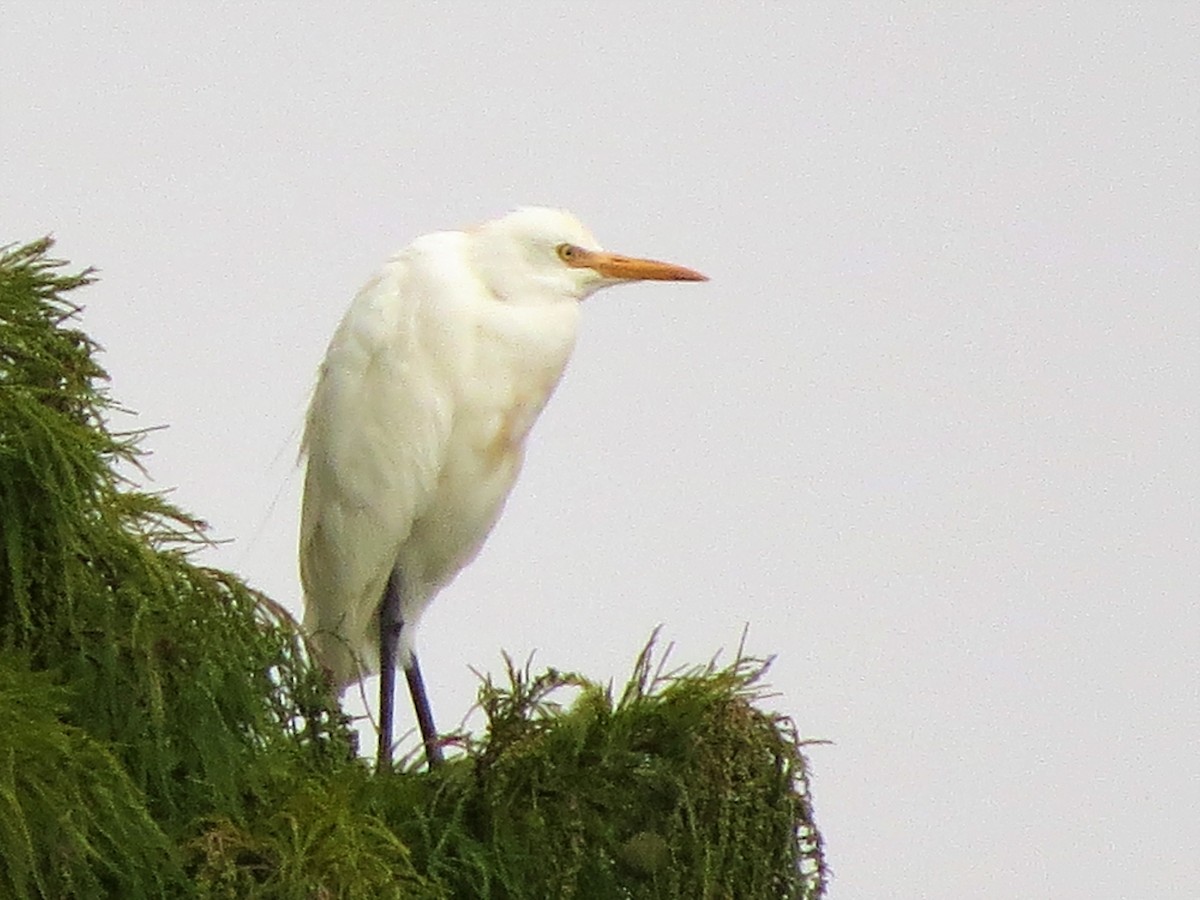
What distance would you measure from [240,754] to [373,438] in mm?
1641

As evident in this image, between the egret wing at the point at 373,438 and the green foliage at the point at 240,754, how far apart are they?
51.8 inches

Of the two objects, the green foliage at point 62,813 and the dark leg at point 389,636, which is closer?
the green foliage at point 62,813

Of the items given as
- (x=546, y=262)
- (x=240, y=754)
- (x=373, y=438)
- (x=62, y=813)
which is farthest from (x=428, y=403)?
(x=62, y=813)

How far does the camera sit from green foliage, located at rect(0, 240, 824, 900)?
7.78 ft

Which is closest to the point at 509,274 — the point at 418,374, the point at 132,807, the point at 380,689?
the point at 418,374

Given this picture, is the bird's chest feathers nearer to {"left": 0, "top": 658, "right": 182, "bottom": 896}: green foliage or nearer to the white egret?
the white egret

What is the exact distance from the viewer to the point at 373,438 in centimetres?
413

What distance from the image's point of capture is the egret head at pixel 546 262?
4238 millimetres

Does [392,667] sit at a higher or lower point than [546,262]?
lower

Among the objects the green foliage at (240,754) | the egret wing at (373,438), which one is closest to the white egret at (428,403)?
the egret wing at (373,438)

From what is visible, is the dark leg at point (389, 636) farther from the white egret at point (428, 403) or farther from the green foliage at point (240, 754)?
the green foliage at point (240, 754)

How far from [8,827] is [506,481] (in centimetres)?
213

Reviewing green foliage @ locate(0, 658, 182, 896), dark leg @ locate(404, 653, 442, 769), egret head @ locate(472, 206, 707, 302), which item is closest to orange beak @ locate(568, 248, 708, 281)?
egret head @ locate(472, 206, 707, 302)

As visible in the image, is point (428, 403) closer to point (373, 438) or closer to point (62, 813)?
point (373, 438)
